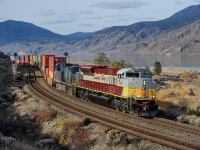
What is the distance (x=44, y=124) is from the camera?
85.0 ft

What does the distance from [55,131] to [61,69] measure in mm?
23775

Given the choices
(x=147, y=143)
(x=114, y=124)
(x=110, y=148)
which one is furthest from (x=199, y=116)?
(x=110, y=148)

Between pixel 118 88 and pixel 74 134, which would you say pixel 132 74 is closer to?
pixel 118 88

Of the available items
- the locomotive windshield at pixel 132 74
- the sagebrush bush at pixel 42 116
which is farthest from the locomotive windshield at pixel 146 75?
the sagebrush bush at pixel 42 116

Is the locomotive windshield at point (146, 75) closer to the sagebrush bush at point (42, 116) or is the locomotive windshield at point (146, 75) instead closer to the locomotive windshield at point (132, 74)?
the locomotive windshield at point (132, 74)

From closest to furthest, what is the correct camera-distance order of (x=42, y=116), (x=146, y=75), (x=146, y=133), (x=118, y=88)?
(x=146, y=133)
(x=42, y=116)
(x=146, y=75)
(x=118, y=88)

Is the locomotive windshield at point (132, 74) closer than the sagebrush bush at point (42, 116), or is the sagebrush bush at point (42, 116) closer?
the sagebrush bush at point (42, 116)

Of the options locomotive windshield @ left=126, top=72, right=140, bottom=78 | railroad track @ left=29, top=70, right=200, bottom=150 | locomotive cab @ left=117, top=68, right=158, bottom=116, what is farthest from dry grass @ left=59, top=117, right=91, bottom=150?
locomotive windshield @ left=126, top=72, right=140, bottom=78

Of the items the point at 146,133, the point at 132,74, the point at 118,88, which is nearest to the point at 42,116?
the point at 118,88

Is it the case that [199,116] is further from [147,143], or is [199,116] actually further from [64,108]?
[64,108]

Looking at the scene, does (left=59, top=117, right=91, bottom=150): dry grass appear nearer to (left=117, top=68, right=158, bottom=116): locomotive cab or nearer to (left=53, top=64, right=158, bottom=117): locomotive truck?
(left=117, top=68, right=158, bottom=116): locomotive cab

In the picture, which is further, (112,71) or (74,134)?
(112,71)

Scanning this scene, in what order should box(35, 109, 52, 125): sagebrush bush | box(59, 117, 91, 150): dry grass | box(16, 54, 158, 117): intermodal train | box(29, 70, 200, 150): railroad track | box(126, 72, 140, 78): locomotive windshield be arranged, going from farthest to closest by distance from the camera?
box(126, 72, 140, 78): locomotive windshield
box(16, 54, 158, 117): intermodal train
box(35, 109, 52, 125): sagebrush bush
box(59, 117, 91, 150): dry grass
box(29, 70, 200, 150): railroad track

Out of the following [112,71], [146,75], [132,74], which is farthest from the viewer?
[112,71]
